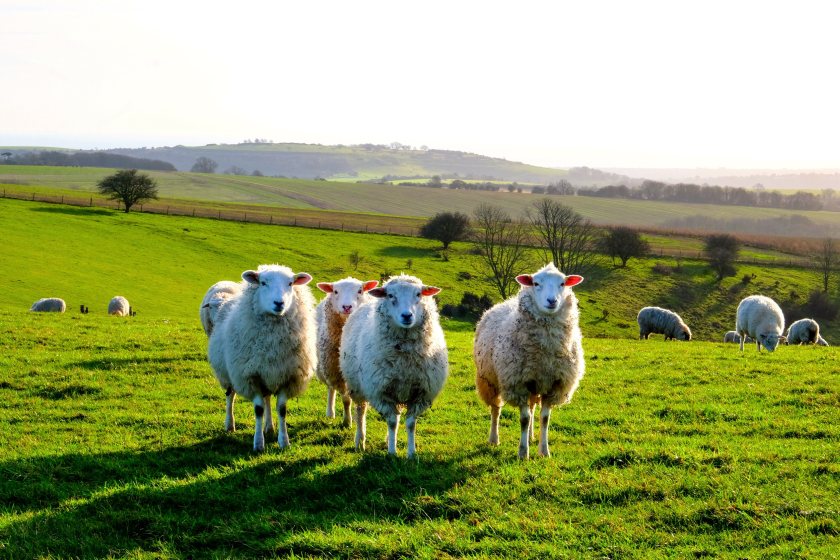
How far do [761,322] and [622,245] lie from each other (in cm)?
4213

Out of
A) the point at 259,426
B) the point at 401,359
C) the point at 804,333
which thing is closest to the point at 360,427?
the point at 401,359

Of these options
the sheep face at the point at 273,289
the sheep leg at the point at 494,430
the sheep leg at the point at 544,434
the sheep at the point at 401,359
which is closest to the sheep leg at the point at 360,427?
the sheep at the point at 401,359

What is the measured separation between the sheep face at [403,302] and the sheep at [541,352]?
4.31 feet

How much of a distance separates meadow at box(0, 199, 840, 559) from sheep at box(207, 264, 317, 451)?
0.67m

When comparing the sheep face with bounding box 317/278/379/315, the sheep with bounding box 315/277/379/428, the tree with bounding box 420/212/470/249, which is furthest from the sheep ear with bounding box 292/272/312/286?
the tree with bounding box 420/212/470/249

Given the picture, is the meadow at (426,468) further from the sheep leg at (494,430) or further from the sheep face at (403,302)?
the sheep face at (403,302)

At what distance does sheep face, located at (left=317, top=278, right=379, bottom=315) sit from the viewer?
1091 centimetres

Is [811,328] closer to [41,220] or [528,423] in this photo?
[528,423]

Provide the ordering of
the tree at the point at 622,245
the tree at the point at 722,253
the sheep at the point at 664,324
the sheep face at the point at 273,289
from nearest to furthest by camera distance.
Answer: the sheep face at the point at 273,289 → the sheep at the point at 664,324 → the tree at the point at 722,253 → the tree at the point at 622,245

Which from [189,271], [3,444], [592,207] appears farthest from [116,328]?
[592,207]

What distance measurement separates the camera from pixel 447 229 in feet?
217

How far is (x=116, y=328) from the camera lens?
20.6 m

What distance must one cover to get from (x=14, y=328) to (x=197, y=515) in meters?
14.7

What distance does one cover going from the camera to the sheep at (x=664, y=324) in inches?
1259
